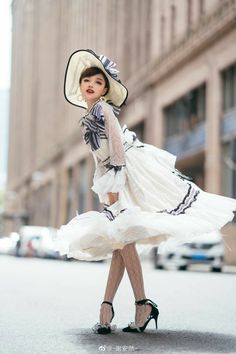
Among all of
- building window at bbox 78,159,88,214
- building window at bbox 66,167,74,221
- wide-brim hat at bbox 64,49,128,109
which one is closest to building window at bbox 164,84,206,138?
building window at bbox 78,159,88,214

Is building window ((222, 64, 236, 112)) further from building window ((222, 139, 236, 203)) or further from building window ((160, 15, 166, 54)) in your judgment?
building window ((160, 15, 166, 54))

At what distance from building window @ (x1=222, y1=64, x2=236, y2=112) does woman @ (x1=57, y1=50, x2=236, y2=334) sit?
27621mm

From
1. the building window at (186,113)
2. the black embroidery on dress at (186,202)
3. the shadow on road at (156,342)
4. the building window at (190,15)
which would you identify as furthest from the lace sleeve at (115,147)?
the building window at (190,15)

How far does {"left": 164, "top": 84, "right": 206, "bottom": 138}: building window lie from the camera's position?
37.2 metres

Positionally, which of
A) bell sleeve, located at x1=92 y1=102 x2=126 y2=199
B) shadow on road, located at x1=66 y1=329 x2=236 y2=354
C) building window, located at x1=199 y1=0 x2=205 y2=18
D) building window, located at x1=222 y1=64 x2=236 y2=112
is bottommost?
shadow on road, located at x1=66 y1=329 x2=236 y2=354

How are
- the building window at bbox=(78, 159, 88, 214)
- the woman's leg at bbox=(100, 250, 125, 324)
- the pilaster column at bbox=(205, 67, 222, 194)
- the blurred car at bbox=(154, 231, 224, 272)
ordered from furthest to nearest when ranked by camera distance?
the building window at bbox=(78, 159, 88, 214)
the pilaster column at bbox=(205, 67, 222, 194)
the blurred car at bbox=(154, 231, 224, 272)
the woman's leg at bbox=(100, 250, 125, 324)

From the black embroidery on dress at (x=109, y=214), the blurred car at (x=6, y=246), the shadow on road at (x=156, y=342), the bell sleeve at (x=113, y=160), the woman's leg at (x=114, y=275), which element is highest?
the blurred car at (x=6, y=246)

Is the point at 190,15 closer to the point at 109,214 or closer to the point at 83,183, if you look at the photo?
the point at 83,183

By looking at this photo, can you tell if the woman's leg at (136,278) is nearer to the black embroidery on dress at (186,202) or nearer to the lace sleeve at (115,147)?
the black embroidery on dress at (186,202)

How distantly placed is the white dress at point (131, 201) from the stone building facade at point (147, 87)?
26.9 m

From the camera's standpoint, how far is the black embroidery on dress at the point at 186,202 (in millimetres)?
5707

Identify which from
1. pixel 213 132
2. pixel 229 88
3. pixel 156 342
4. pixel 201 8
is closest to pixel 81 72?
pixel 156 342

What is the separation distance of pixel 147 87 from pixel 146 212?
39312mm

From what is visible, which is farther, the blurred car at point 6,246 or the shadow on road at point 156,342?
the blurred car at point 6,246
